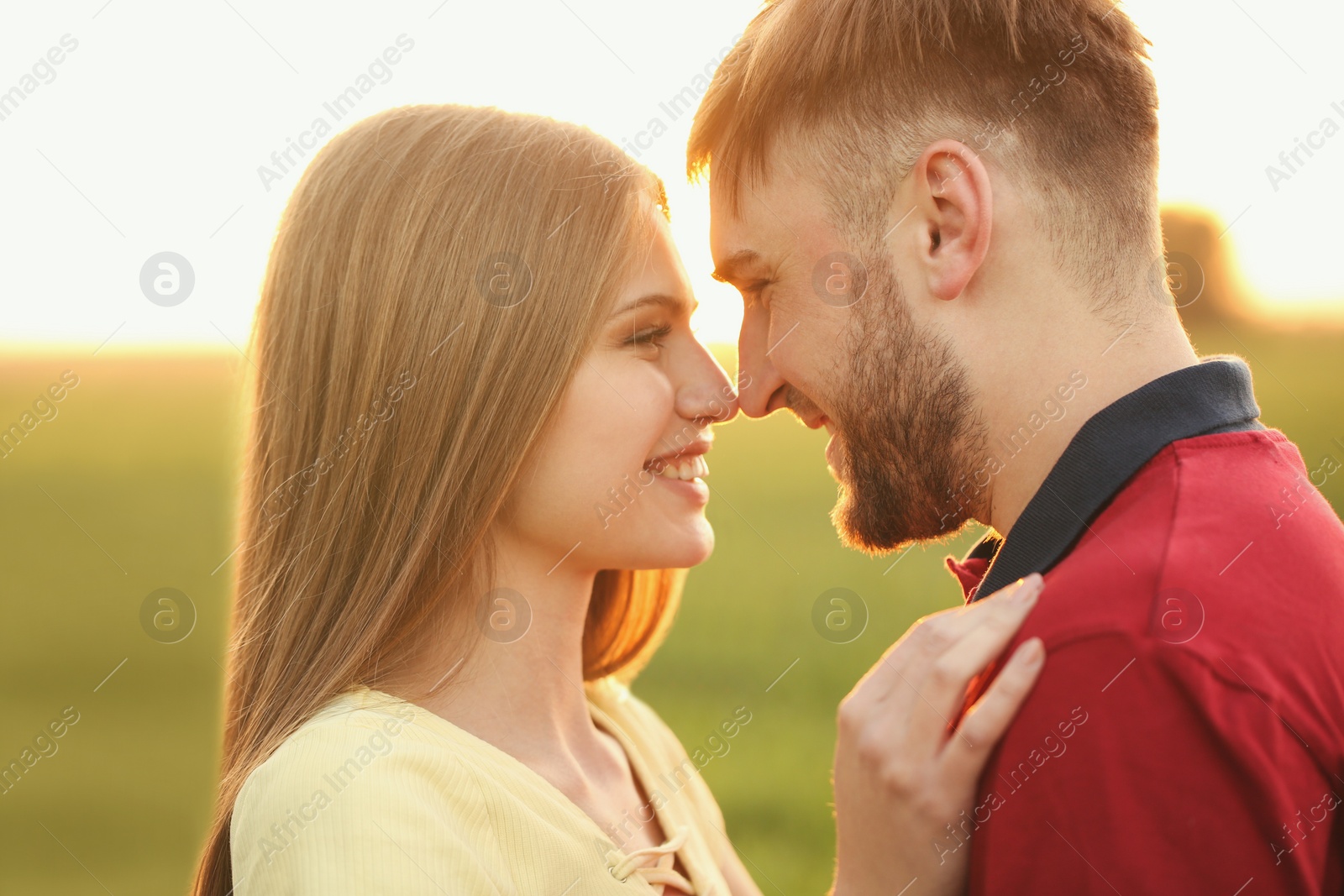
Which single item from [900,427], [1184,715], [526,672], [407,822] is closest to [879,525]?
[900,427]

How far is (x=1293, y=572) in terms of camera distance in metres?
1.49

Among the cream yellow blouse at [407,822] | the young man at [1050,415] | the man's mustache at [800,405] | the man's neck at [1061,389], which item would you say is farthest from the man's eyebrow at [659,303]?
the cream yellow blouse at [407,822]

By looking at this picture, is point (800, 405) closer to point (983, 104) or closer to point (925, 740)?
point (983, 104)

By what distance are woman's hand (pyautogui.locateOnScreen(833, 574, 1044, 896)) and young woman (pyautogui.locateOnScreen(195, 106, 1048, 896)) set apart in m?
0.57

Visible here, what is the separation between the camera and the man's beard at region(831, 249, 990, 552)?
2.02 meters

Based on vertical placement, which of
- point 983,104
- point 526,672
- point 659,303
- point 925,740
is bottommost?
point 526,672

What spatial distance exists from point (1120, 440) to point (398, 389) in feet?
4.48

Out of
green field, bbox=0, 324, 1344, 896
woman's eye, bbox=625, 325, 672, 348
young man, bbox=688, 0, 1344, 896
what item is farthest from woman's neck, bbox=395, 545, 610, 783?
green field, bbox=0, 324, 1344, 896

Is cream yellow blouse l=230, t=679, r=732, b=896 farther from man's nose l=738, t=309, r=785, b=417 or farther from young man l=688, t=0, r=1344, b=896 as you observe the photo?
man's nose l=738, t=309, r=785, b=417

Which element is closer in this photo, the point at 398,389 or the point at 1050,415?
the point at 1050,415

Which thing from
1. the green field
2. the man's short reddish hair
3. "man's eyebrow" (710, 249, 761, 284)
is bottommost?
the green field

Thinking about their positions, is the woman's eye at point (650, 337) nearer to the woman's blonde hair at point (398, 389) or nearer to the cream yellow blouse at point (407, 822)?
the woman's blonde hair at point (398, 389)

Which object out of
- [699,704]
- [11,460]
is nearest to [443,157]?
[699,704]

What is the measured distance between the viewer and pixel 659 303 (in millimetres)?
2334
